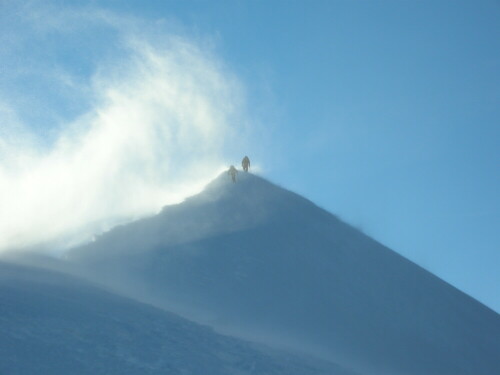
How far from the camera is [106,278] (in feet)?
107

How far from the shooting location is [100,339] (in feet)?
75.6

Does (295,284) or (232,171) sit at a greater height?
(232,171)

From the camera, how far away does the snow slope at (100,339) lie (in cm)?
2081

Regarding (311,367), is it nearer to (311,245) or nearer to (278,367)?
(278,367)

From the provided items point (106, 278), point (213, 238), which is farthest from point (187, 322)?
point (213, 238)

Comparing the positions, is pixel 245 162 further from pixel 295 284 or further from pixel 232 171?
pixel 295 284

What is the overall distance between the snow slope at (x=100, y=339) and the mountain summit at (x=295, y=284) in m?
2.80

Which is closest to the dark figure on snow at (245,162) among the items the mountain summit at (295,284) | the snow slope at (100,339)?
the mountain summit at (295,284)

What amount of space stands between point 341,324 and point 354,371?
6.60 metres

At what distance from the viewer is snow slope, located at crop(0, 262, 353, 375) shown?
20.8m

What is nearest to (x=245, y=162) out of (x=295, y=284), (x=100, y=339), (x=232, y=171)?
(x=232, y=171)

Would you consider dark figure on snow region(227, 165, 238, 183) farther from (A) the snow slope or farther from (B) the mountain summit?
(A) the snow slope

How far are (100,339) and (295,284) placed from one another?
18.5 metres

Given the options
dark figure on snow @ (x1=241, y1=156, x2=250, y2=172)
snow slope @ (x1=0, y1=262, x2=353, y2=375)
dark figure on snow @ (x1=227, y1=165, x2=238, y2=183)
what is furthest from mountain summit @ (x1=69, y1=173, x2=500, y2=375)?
dark figure on snow @ (x1=241, y1=156, x2=250, y2=172)
